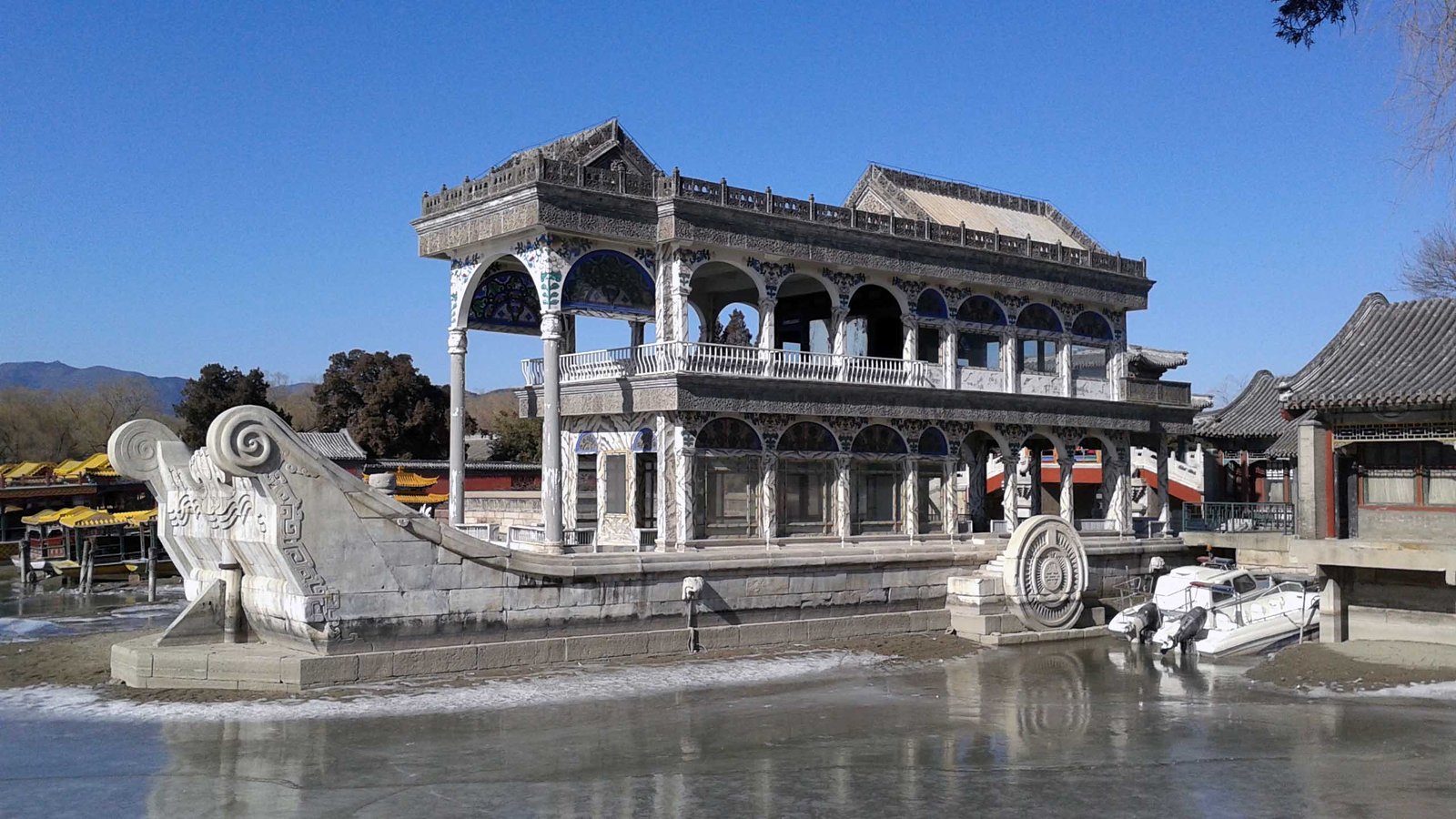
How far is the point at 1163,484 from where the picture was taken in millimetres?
29344

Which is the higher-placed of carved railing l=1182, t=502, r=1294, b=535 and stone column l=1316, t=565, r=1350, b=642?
carved railing l=1182, t=502, r=1294, b=535

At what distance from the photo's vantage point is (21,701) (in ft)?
50.9

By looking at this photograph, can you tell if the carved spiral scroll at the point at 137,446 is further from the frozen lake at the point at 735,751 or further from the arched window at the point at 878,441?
the arched window at the point at 878,441

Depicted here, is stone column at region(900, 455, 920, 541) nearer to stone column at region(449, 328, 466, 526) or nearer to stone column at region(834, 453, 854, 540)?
stone column at region(834, 453, 854, 540)

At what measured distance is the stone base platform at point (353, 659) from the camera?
16141 mm

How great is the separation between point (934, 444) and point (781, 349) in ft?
13.9

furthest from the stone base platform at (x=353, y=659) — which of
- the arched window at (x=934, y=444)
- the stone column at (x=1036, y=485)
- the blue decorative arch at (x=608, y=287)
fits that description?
the stone column at (x=1036, y=485)

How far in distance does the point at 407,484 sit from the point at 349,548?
23.1 m

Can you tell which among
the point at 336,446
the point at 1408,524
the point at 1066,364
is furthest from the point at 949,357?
the point at 336,446

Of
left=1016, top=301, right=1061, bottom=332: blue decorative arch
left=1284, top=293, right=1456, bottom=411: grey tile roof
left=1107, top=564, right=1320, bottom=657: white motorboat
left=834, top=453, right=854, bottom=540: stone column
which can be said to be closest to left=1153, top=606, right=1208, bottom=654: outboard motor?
left=1107, top=564, right=1320, bottom=657: white motorboat

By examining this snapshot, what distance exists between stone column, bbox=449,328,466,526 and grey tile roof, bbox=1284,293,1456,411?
14.2 meters

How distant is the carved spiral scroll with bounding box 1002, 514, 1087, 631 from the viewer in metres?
22.8

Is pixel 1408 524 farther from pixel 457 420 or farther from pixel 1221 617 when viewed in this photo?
pixel 457 420

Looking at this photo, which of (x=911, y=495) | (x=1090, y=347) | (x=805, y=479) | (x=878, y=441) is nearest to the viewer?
(x=805, y=479)
